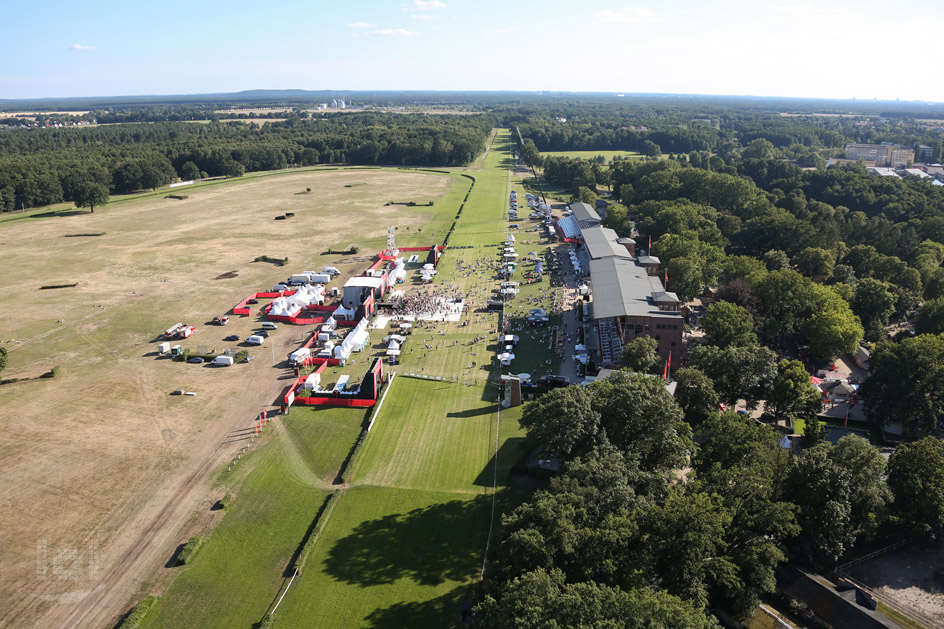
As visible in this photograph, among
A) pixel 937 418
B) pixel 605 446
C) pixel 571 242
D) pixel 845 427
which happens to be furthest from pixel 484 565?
pixel 571 242

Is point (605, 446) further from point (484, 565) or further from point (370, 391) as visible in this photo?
point (370, 391)

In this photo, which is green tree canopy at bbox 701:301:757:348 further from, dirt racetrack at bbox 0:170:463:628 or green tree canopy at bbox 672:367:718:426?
dirt racetrack at bbox 0:170:463:628

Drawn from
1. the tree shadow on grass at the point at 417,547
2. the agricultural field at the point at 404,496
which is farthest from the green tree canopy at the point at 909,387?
the tree shadow on grass at the point at 417,547

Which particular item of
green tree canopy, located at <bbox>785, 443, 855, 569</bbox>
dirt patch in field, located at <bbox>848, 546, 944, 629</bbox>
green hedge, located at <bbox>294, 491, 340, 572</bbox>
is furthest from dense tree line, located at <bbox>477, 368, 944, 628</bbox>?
green hedge, located at <bbox>294, 491, 340, 572</bbox>

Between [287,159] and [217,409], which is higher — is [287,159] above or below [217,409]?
above

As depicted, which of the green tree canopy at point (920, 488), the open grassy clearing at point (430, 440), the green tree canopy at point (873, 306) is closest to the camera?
the green tree canopy at point (920, 488)

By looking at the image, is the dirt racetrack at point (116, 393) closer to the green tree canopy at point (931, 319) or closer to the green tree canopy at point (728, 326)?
the green tree canopy at point (728, 326)
